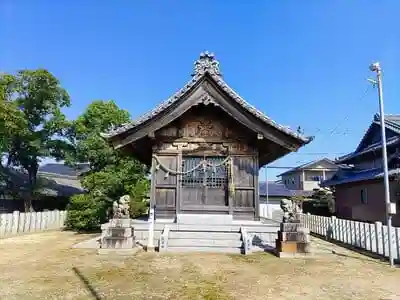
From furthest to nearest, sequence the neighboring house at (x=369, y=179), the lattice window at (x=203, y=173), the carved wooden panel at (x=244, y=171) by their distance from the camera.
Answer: the neighboring house at (x=369, y=179), the lattice window at (x=203, y=173), the carved wooden panel at (x=244, y=171)

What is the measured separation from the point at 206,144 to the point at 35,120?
17.4 meters

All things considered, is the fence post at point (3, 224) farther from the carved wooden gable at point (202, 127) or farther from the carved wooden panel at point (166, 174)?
the carved wooden gable at point (202, 127)

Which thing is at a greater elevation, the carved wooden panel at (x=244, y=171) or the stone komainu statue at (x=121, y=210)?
the carved wooden panel at (x=244, y=171)

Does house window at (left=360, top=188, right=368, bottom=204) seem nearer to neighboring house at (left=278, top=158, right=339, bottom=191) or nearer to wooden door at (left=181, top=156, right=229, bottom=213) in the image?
wooden door at (left=181, top=156, right=229, bottom=213)

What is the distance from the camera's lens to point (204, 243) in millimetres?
10445

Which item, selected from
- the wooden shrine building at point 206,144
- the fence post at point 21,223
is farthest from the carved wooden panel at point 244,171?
the fence post at point 21,223

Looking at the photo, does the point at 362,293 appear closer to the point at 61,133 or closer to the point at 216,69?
the point at 216,69

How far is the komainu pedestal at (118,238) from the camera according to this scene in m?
9.48

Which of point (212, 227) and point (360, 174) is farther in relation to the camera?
point (360, 174)

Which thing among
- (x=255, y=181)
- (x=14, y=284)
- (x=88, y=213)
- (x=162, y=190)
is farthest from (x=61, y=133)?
(x=14, y=284)

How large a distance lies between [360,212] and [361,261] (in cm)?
1552

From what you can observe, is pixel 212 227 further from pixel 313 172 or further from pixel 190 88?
pixel 313 172

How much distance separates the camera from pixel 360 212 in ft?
74.7

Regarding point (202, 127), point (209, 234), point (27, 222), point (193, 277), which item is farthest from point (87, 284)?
point (27, 222)
